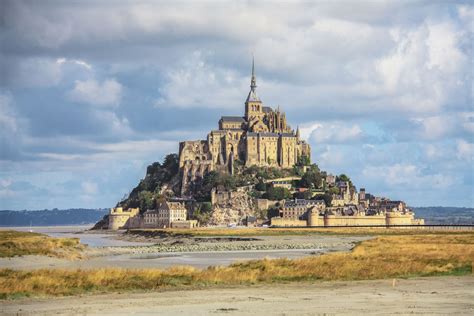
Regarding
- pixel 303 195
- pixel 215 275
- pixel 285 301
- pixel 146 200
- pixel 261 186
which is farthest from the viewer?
pixel 146 200

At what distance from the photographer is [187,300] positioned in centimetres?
2484

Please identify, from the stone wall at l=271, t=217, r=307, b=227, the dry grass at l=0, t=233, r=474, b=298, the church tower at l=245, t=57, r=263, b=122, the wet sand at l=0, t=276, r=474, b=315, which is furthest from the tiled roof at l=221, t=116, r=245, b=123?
the wet sand at l=0, t=276, r=474, b=315

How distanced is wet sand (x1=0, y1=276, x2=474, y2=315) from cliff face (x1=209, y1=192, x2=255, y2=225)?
356 ft

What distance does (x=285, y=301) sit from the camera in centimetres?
2412

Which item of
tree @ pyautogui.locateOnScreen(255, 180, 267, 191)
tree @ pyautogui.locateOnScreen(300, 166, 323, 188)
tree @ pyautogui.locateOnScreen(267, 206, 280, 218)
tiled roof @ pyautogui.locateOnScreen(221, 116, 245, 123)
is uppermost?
tiled roof @ pyautogui.locateOnScreen(221, 116, 245, 123)

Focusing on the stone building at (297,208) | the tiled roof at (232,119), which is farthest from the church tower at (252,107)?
the stone building at (297,208)

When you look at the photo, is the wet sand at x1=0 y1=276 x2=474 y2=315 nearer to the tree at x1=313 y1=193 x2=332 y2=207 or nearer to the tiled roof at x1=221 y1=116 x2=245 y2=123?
the tree at x1=313 y1=193 x2=332 y2=207

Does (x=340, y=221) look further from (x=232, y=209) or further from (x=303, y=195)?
(x=232, y=209)

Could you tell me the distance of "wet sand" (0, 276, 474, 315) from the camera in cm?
2195

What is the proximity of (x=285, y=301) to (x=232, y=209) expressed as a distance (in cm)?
11474

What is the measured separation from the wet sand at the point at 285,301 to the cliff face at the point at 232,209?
356 feet

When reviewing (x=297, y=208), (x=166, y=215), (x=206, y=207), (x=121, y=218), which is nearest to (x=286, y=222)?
(x=297, y=208)

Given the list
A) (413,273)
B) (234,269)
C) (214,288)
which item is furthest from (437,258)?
(214,288)

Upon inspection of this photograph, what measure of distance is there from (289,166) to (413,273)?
395 ft
